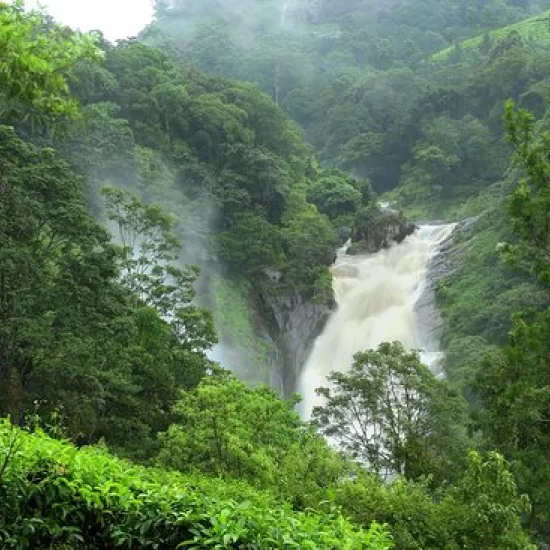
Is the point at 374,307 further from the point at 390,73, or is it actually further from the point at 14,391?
the point at 390,73

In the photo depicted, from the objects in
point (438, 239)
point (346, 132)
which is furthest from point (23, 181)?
point (346, 132)

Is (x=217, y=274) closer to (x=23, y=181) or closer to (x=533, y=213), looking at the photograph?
(x=23, y=181)

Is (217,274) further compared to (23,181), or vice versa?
(217,274)

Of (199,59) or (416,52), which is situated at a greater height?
(416,52)

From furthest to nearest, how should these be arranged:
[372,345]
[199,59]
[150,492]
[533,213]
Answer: [199,59] → [372,345] → [533,213] → [150,492]

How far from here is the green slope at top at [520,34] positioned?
7562 centimetres

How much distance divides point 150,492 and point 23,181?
14641 millimetres

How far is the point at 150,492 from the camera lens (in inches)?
142

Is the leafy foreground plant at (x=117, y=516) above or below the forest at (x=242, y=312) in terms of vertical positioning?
below

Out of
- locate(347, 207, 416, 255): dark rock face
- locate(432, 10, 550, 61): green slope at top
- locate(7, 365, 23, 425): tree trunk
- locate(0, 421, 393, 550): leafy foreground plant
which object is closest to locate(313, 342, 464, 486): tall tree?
locate(7, 365, 23, 425): tree trunk

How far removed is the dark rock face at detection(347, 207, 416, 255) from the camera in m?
44.6

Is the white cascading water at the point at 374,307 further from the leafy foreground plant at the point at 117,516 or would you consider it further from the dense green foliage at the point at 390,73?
the leafy foreground plant at the point at 117,516

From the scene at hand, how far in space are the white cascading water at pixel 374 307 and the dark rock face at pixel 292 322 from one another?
20.2 inches

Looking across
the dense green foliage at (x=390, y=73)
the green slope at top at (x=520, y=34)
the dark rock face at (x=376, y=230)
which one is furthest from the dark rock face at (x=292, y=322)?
the green slope at top at (x=520, y=34)
